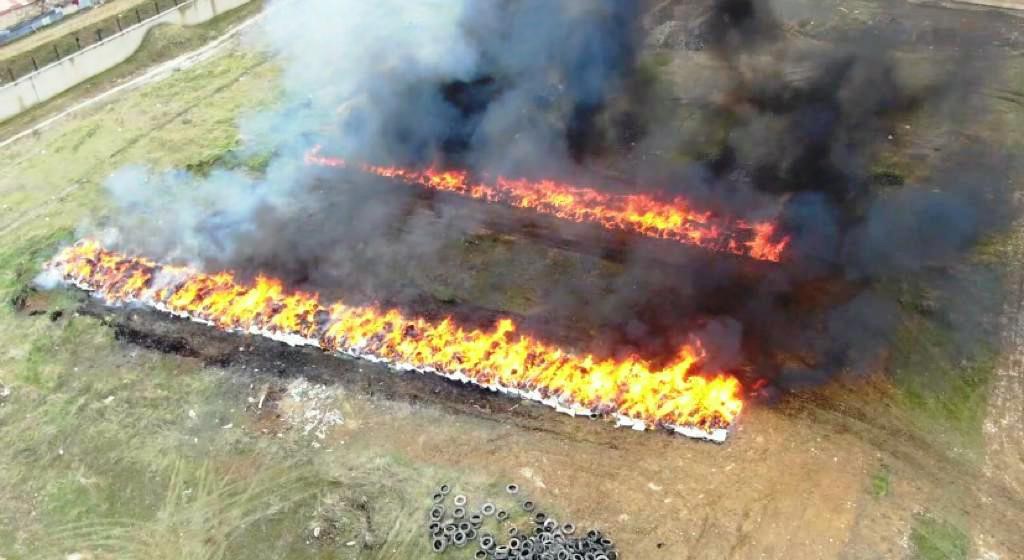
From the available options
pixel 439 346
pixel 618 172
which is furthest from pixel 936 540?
pixel 618 172

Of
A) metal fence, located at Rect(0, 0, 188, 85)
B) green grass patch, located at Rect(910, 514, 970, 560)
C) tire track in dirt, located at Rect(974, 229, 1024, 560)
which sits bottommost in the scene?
green grass patch, located at Rect(910, 514, 970, 560)

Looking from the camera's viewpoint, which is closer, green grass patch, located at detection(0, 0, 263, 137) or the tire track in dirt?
the tire track in dirt

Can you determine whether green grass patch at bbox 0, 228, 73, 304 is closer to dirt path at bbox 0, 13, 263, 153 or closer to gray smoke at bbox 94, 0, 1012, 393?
gray smoke at bbox 94, 0, 1012, 393

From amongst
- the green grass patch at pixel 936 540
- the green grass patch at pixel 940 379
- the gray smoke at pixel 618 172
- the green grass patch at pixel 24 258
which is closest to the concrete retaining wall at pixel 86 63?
the gray smoke at pixel 618 172

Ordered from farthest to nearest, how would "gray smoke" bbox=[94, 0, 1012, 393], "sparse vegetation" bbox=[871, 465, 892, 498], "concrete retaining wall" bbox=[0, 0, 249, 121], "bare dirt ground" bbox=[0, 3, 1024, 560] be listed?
"concrete retaining wall" bbox=[0, 0, 249, 121], "gray smoke" bbox=[94, 0, 1012, 393], "sparse vegetation" bbox=[871, 465, 892, 498], "bare dirt ground" bbox=[0, 3, 1024, 560]

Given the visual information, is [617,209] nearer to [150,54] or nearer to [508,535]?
[508,535]

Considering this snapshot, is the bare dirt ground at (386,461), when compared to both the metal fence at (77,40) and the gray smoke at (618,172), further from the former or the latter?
the metal fence at (77,40)

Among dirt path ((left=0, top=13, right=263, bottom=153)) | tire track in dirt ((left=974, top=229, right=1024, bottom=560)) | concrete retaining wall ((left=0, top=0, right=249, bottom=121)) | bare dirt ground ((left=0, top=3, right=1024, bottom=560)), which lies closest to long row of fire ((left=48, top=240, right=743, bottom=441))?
bare dirt ground ((left=0, top=3, right=1024, bottom=560))
